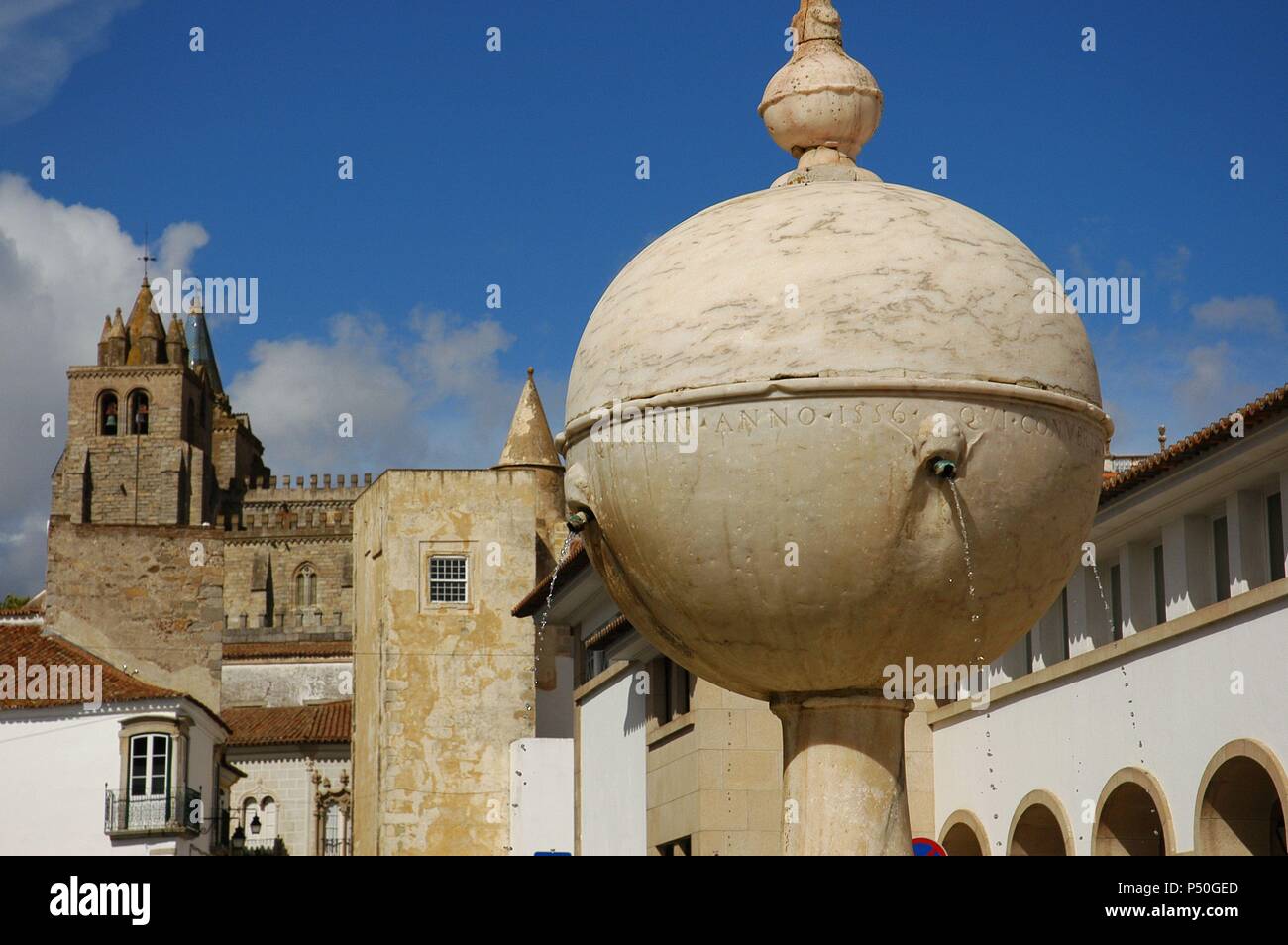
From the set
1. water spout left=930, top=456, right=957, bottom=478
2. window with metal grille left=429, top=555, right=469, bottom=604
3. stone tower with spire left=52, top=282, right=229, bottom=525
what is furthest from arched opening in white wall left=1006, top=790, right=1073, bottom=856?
stone tower with spire left=52, top=282, right=229, bottom=525

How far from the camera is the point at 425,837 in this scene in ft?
155

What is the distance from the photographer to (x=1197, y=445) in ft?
68.6

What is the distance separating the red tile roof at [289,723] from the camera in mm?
64375

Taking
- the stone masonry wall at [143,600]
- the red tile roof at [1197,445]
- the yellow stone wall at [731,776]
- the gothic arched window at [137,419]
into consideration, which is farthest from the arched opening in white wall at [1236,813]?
the gothic arched window at [137,419]

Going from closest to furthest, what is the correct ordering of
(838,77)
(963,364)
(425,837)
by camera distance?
(963,364)
(838,77)
(425,837)

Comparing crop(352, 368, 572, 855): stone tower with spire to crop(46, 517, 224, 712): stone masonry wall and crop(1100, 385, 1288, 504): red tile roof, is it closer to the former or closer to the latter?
crop(46, 517, 224, 712): stone masonry wall

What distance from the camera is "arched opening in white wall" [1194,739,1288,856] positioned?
821 inches

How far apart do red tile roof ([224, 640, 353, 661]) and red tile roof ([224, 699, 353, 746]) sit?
1.95 m

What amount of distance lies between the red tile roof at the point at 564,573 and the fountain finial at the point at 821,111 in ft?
53.5

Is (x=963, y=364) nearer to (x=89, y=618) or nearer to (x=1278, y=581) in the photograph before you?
(x=1278, y=581)

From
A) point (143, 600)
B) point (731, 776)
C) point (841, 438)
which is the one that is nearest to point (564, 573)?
point (731, 776)

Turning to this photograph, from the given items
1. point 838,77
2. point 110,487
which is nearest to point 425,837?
point 838,77

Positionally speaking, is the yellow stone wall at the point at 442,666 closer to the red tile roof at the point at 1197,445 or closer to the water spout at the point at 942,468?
the red tile roof at the point at 1197,445
